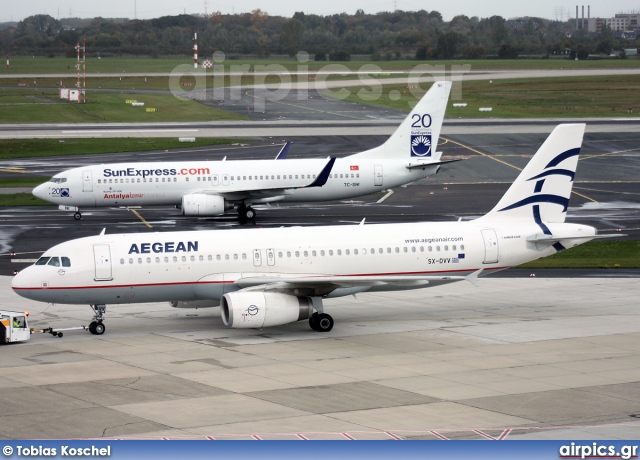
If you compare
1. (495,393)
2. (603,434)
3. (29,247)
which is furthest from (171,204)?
(603,434)

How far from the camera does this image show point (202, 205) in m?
65.4

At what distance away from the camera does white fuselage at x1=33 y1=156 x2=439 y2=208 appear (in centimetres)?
6650

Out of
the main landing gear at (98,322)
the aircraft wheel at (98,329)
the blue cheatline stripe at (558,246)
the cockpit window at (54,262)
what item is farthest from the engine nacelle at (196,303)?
the blue cheatline stripe at (558,246)

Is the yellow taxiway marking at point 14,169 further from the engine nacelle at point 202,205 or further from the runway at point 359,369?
the runway at point 359,369

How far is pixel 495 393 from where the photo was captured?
99.1 ft

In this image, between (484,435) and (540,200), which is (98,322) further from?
(540,200)

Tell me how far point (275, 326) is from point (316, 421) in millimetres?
12374

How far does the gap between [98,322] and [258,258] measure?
6585 millimetres

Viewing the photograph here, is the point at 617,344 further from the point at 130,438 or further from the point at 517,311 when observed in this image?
the point at 130,438

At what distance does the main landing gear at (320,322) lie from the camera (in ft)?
127

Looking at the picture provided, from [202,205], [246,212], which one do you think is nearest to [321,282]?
[202,205]

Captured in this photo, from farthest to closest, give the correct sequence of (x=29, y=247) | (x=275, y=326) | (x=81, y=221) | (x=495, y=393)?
(x=81, y=221)
(x=29, y=247)
(x=275, y=326)
(x=495, y=393)

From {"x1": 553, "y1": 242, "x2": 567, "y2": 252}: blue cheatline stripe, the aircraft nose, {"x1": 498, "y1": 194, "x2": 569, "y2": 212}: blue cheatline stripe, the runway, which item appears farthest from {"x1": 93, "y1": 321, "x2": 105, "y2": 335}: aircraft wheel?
the aircraft nose

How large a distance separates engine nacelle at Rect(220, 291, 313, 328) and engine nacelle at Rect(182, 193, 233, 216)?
2811 cm
